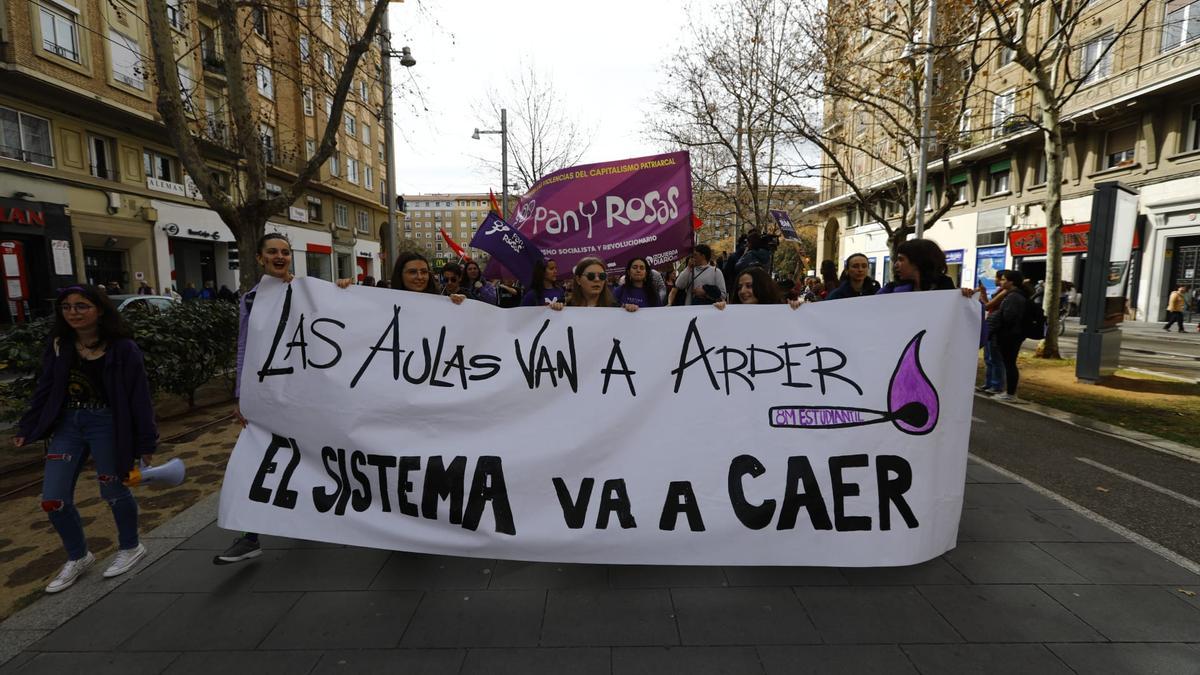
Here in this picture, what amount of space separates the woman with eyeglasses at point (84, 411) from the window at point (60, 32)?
2124cm

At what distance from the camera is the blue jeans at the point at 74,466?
2.97 m

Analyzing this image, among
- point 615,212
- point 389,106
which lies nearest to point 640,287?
point 615,212

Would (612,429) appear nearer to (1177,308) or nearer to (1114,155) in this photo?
(1177,308)

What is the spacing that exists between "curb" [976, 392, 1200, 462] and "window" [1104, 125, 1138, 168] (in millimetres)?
20098

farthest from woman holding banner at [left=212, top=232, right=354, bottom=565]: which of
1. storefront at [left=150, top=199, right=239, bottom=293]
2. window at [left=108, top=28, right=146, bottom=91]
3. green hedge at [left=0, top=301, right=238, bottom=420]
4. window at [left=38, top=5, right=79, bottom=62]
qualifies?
window at [left=108, top=28, right=146, bottom=91]

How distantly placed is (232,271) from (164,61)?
23.7 metres

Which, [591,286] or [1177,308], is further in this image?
[1177,308]

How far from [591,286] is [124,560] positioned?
3090 millimetres

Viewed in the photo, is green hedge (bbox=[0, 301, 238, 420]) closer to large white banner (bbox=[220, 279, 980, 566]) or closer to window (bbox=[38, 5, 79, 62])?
large white banner (bbox=[220, 279, 980, 566])

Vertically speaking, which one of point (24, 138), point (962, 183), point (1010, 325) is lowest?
point (1010, 325)

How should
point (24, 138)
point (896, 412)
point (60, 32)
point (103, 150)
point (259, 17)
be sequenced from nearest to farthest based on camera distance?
point (896, 412), point (259, 17), point (24, 138), point (60, 32), point (103, 150)

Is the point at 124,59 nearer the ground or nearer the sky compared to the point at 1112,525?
nearer the sky

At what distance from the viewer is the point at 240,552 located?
326 centimetres

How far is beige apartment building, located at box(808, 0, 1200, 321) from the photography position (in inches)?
719
